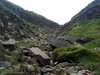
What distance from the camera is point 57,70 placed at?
2144 centimetres

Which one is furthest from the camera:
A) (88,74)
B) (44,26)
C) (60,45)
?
(44,26)

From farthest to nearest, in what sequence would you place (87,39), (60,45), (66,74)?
1. (87,39)
2. (60,45)
3. (66,74)

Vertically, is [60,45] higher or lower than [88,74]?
higher

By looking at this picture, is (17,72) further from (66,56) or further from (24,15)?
(24,15)

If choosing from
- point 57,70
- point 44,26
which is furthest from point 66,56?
point 44,26

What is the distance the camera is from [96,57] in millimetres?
26047

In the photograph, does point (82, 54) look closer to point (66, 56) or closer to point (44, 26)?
point (66, 56)

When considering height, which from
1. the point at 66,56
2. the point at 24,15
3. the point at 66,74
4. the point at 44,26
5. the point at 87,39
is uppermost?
the point at 24,15

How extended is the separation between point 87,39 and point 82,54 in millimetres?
27025

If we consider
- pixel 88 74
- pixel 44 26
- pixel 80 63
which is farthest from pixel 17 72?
pixel 44 26

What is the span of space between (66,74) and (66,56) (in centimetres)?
696

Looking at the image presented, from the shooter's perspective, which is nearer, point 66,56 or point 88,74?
point 88,74

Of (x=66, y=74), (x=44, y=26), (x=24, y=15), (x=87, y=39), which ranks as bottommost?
(x=66, y=74)

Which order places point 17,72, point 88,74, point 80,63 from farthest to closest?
1. point 80,63
2. point 88,74
3. point 17,72
